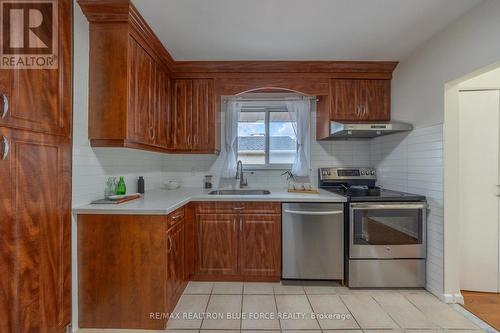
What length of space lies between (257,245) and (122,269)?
4.05ft

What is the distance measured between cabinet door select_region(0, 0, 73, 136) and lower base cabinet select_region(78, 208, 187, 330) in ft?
2.27

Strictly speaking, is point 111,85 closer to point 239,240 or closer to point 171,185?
point 171,185

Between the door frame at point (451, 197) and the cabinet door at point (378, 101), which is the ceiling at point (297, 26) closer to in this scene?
the cabinet door at point (378, 101)

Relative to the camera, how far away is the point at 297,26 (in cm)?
208

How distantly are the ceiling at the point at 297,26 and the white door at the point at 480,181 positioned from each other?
2.67 ft

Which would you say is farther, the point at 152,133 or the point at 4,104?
the point at 152,133

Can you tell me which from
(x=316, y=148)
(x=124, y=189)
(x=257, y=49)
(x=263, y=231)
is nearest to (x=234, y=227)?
(x=263, y=231)

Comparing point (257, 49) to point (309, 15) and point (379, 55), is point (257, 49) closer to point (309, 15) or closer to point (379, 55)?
point (309, 15)

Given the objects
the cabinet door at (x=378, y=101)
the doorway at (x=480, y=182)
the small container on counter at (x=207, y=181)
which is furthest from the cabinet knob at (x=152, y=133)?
the doorway at (x=480, y=182)

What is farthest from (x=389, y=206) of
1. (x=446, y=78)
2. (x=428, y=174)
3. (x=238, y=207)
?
(x=238, y=207)

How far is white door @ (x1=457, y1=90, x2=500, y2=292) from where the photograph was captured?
226 centimetres

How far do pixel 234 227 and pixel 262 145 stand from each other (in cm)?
127

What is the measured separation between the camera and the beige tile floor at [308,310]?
188 cm

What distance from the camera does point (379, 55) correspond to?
2.65 m
